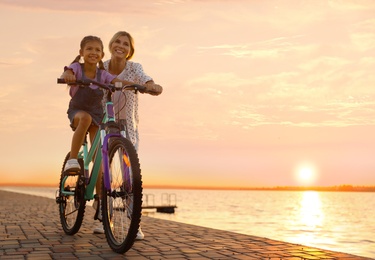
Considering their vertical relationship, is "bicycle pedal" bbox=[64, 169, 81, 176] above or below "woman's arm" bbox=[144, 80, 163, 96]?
below

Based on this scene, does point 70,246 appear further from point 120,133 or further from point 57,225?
point 57,225

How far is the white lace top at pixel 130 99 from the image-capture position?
20.2ft

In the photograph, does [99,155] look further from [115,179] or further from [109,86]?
[109,86]

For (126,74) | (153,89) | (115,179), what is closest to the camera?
(115,179)

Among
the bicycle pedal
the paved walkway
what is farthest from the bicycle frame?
the paved walkway

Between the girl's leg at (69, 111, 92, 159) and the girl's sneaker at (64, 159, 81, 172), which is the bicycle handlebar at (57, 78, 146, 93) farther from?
the girl's sneaker at (64, 159, 81, 172)

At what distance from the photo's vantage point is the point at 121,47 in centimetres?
611

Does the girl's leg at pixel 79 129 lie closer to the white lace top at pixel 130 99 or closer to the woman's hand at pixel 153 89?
the white lace top at pixel 130 99

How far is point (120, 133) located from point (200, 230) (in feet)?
8.04

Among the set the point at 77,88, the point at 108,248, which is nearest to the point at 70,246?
the point at 108,248

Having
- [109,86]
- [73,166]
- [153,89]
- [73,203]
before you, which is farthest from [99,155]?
[73,203]

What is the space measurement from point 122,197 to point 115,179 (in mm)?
243

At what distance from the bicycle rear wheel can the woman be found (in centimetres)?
88

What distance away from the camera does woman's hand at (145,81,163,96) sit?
18.0 feet
